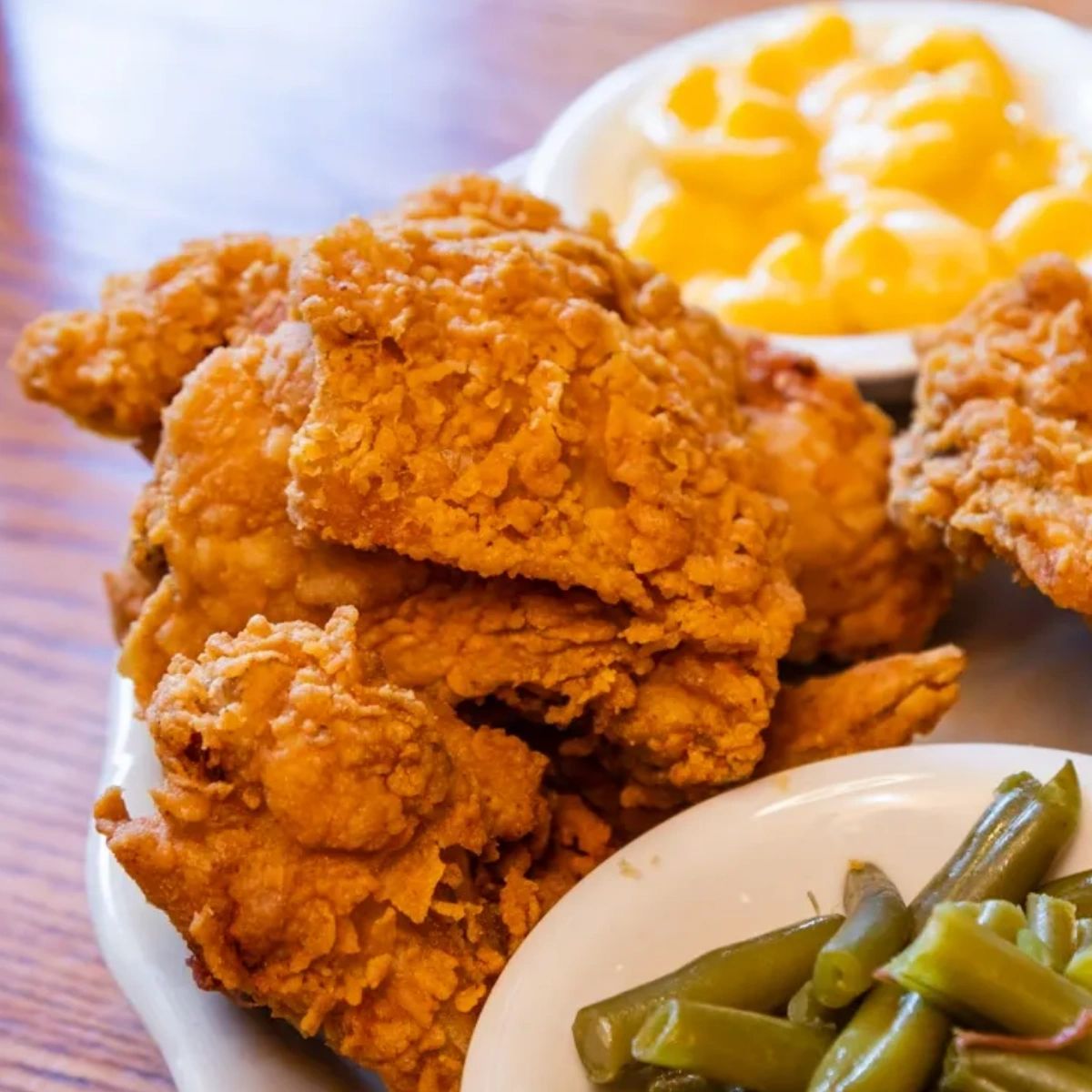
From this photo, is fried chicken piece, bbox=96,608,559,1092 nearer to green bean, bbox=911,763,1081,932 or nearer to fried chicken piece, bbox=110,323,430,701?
fried chicken piece, bbox=110,323,430,701

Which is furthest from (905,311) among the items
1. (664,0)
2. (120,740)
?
(664,0)

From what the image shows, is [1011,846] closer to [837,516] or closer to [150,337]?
[837,516]

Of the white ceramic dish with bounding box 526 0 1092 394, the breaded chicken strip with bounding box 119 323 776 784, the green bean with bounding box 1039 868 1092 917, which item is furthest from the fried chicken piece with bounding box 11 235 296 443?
the green bean with bounding box 1039 868 1092 917

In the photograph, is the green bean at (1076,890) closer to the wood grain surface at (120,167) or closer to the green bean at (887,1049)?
the green bean at (887,1049)

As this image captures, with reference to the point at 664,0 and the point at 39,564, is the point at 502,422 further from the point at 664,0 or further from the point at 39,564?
the point at 664,0

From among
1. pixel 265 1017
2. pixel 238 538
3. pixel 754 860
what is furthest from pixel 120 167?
pixel 754 860
